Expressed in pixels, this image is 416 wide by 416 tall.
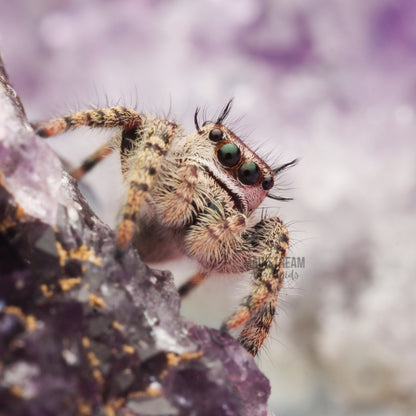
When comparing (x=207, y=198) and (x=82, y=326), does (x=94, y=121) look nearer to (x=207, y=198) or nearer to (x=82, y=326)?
(x=207, y=198)

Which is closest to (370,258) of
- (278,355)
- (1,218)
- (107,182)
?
(278,355)

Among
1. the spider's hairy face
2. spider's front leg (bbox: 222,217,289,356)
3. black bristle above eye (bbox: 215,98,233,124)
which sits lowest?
spider's front leg (bbox: 222,217,289,356)

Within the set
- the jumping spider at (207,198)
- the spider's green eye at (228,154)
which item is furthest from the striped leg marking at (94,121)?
the spider's green eye at (228,154)

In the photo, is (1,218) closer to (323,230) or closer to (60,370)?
(60,370)

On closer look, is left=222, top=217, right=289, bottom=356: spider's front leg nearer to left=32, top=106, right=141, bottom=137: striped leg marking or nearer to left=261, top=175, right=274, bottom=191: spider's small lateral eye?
left=261, top=175, right=274, bottom=191: spider's small lateral eye

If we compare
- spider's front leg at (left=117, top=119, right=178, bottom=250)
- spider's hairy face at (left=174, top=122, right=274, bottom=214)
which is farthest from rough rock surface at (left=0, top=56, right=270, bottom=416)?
spider's hairy face at (left=174, top=122, right=274, bottom=214)

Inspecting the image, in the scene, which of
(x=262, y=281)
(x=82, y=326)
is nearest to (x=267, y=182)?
(x=262, y=281)
